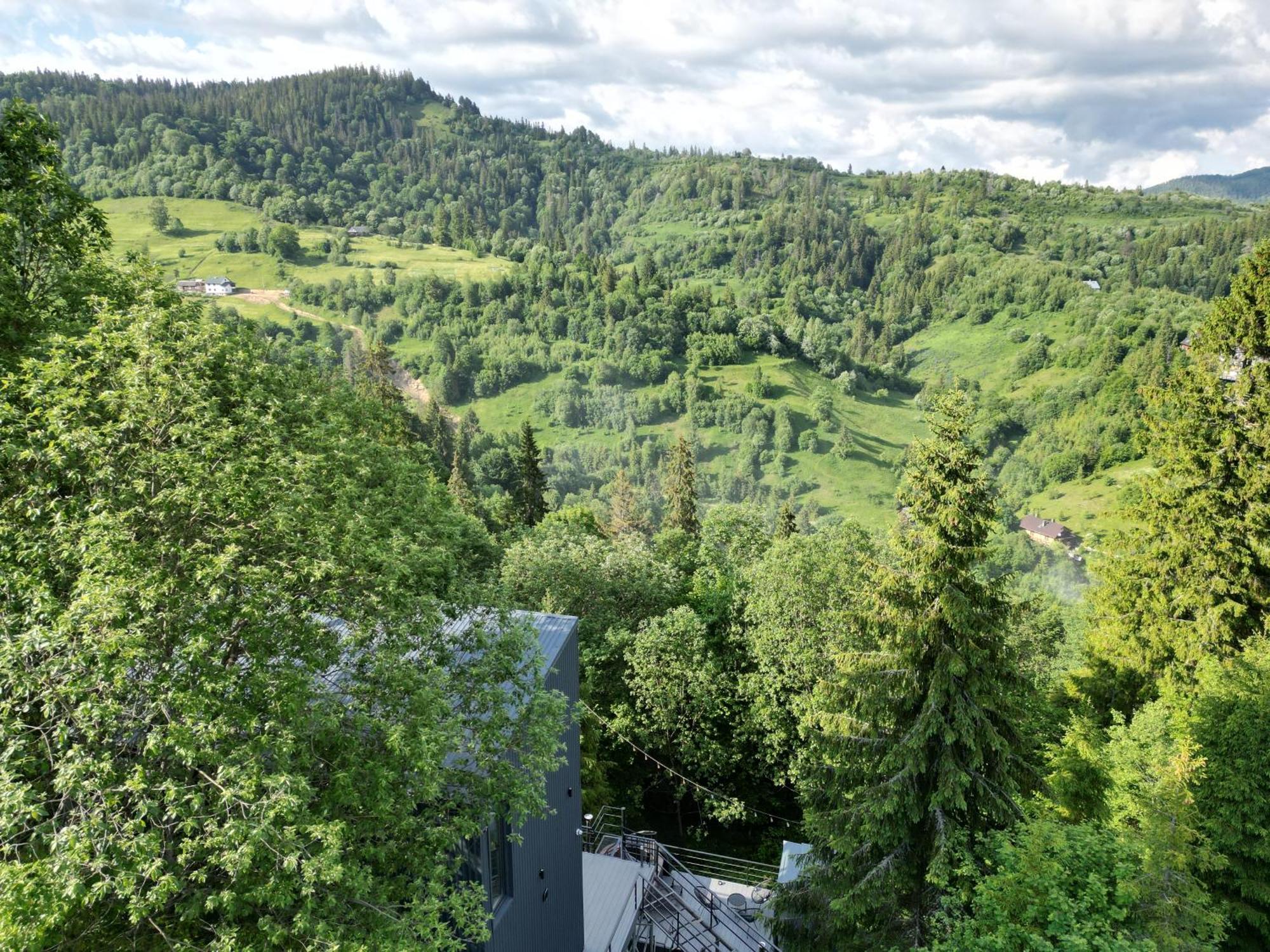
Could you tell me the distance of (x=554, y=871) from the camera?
15727 millimetres

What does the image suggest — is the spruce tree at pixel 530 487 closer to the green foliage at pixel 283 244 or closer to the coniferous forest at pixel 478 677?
the coniferous forest at pixel 478 677

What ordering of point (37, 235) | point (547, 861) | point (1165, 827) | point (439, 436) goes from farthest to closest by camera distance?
point (439, 436) < point (547, 861) < point (1165, 827) < point (37, 235)

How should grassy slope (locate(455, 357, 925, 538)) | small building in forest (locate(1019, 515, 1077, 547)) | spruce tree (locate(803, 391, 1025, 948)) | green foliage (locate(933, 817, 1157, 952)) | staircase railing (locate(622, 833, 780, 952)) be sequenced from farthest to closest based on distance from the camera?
1. grassy slope (locate(455, 357, 925, 538))
2. small building in forest (locate(1019, 515, 1077, 547))
3. staircase railing (locate(622, 833, 780, 952))
4. spruce tree (locate(803, 391, 1025, 948))
5. green foliage (locate(933, 817, 1157, 952))

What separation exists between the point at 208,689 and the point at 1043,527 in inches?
5420

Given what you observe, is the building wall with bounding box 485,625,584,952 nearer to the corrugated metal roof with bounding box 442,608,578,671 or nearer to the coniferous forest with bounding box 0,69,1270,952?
the corrugated metal roof with bounding box 442,608,578,671

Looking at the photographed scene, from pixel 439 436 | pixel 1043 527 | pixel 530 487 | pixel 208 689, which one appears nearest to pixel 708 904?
pixel 208 689

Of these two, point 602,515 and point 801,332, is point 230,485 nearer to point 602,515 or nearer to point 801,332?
point 602,515

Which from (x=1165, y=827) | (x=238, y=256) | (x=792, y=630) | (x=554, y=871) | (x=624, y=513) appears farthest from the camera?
(x=238, y=256)

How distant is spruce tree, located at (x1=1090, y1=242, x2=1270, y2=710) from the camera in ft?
63.2

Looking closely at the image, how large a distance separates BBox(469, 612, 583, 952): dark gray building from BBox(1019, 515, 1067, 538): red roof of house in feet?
410

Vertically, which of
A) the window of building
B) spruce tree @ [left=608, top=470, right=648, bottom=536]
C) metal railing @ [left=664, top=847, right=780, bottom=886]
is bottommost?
spruce tree @ [left=608, top=470, right=648, bottom=536]

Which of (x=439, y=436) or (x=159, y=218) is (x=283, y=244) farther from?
(x=439, y=436)

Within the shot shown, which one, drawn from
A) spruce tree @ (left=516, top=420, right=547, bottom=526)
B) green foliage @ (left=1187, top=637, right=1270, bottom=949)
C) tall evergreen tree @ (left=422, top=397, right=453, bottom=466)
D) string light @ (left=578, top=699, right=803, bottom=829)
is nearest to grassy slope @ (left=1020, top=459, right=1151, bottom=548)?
spruce tree @ (left=516, top=420, right=547, bottom=526)

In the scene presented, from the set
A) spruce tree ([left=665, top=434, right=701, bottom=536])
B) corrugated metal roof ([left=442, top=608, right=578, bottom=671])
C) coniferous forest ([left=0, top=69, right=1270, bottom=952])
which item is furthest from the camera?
spruce tree ([left=665, top=434, right=701, bottom=536])
